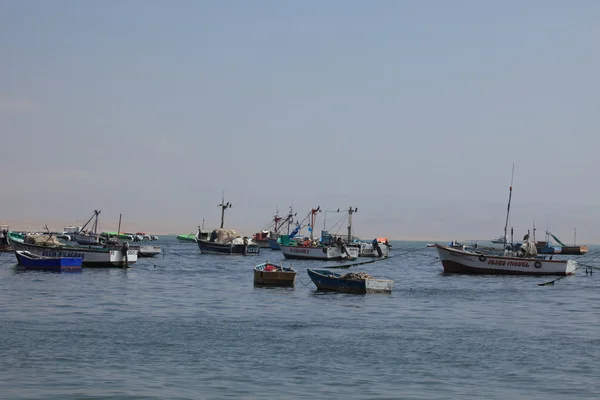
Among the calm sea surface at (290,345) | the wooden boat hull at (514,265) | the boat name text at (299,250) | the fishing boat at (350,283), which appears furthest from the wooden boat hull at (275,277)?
the boat name text at (299,250)

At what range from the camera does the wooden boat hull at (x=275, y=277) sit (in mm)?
62594

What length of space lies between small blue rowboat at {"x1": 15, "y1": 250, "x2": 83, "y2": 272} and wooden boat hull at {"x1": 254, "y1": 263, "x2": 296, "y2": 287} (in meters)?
21.3

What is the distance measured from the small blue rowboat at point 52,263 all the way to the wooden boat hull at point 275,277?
2133 centimetres

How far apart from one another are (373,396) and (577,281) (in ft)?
211

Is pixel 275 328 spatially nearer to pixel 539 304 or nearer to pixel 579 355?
pixel 579 355

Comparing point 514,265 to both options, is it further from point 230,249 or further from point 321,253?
point 230,249

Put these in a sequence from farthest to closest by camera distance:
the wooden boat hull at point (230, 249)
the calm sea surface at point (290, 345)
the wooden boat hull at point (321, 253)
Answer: the wooden boat hull at point (230, 249), the wooden boat hull at point (321, 253), the calm sea surface at point (290, 345)

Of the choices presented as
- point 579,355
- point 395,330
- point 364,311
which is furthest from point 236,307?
point 579,355

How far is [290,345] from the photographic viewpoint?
33.5 meters

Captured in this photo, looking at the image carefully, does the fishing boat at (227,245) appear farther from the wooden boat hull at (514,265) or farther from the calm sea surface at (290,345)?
the calm sea surface at (290,345)

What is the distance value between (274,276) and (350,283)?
8300 mm

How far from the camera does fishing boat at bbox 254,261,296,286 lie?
205ft

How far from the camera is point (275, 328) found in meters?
38.8

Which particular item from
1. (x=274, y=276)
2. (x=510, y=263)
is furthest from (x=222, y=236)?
(x=274, y=276)
